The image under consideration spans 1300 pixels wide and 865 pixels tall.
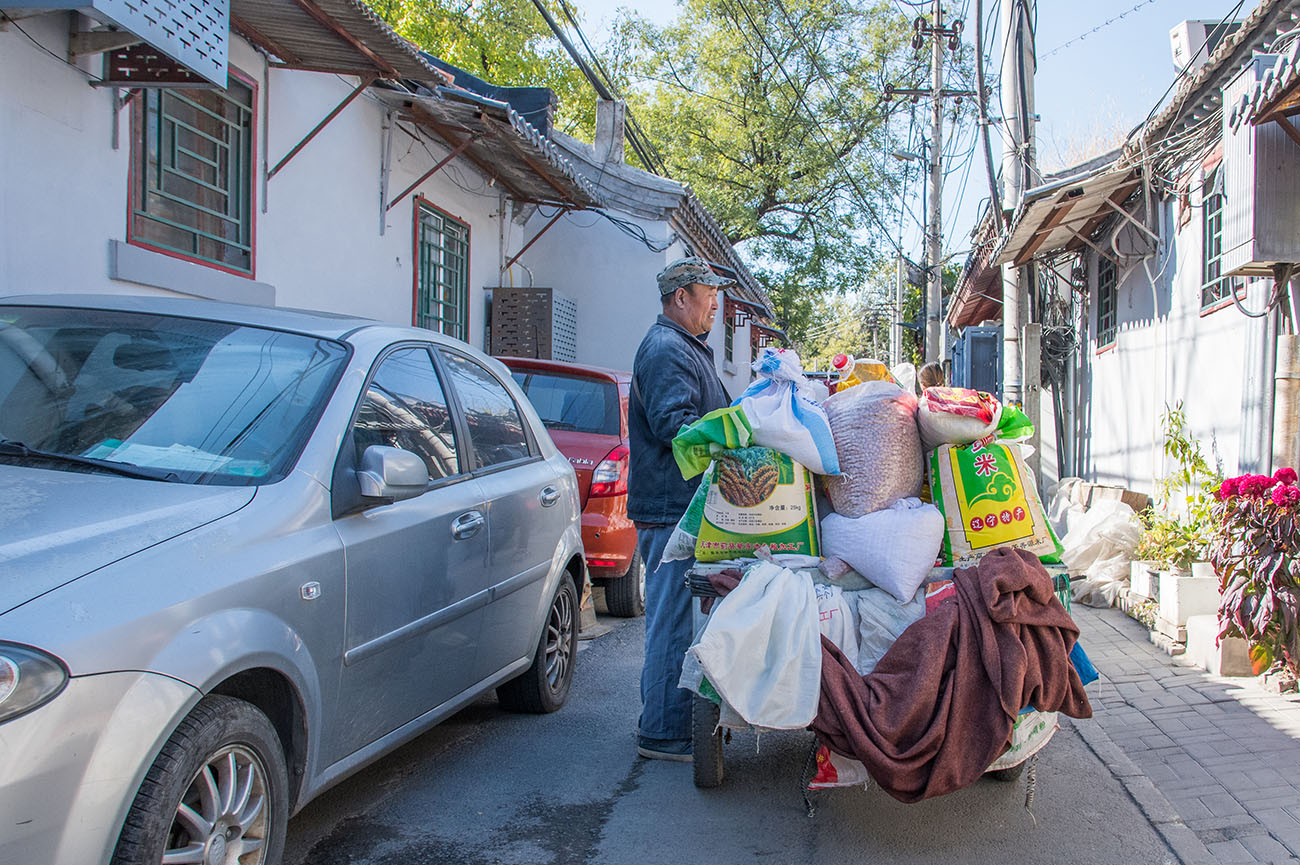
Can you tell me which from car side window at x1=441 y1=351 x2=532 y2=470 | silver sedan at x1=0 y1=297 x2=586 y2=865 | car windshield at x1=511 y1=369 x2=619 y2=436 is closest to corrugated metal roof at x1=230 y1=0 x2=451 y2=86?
car windshield at x1=511 y1=369 x2=619 y2=436

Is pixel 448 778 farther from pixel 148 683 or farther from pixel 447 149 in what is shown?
pixel 447 149

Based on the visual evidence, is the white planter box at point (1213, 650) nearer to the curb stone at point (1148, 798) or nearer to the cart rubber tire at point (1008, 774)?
the curb stone at point (1148, 798)

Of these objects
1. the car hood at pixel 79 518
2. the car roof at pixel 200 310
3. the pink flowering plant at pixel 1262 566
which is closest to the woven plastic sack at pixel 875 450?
the car roof at pixel 200 310

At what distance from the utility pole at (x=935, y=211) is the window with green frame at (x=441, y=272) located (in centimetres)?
1204

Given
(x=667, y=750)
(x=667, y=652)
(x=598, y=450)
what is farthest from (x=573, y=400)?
(x=667, y=750)

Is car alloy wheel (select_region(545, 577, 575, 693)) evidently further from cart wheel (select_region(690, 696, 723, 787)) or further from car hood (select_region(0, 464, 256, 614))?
car hood (select_region(0, 464, 256, 614))

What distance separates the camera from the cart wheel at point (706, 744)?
3.94m

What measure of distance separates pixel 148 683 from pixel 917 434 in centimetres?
267

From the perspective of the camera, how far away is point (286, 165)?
8.43m

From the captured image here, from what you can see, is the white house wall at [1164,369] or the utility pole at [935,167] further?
the utility pole at [935,167]

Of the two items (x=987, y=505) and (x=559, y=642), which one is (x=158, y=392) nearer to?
(x=559, y=642)

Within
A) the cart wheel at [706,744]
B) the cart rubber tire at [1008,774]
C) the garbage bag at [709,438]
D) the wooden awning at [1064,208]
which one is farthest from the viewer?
the wooden awning at [1064,208]

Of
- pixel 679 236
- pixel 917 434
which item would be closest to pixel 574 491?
pixel 917 434

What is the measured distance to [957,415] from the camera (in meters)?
3.75
